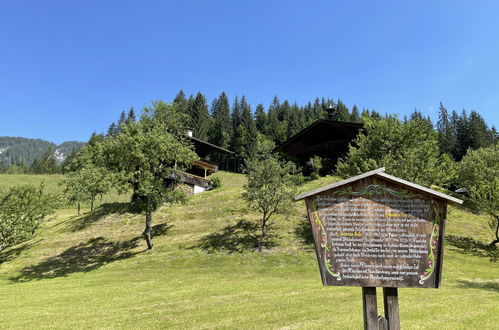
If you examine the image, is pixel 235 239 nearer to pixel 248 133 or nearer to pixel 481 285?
pixel 481 285

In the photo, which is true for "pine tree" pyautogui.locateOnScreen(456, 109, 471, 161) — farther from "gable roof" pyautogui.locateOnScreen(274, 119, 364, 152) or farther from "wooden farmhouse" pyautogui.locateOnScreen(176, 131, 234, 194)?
"wooden farmhouse" pyautogui.locateOnScreen(176, 131, 234, 194)

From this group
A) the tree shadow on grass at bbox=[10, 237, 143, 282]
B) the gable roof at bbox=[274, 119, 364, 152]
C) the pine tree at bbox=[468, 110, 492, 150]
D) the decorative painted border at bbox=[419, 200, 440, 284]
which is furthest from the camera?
the pine tree at bbox=[468, 110, 492, 150]

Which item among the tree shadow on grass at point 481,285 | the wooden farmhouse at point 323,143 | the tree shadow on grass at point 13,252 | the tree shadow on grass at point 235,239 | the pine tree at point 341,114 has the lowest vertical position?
the tree shadow on grass at point 13,252

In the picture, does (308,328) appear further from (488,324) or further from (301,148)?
(301,148)

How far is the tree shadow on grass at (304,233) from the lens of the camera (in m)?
23.6

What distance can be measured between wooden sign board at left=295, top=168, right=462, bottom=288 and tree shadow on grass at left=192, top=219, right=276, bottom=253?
59.6 feet

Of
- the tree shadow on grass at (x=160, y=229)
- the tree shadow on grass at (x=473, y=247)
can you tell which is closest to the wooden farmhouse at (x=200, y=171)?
the tree shadow on grass at (x=160, y=229)

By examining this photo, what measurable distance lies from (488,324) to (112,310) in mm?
12626

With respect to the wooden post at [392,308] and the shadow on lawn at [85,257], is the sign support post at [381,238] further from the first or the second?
the shadow on lawn at [85,257]

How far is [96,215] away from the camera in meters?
37.7

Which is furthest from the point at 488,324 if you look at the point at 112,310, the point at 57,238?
the point at 57,238

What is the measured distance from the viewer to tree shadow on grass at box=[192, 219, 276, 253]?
77.2 feet

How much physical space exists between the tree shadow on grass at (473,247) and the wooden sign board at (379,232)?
21.2 m

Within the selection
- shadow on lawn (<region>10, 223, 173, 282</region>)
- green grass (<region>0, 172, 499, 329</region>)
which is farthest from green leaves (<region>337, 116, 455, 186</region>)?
shadow on lawn (<region>10, 223, 173, 282</region>)
